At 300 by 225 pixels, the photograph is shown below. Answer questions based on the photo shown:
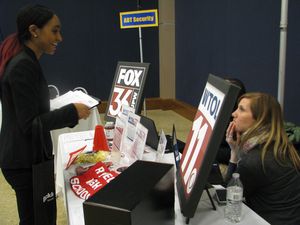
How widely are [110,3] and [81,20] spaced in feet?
1.73

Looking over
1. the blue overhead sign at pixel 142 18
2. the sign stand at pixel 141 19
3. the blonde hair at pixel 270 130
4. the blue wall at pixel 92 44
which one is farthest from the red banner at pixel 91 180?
the blue wall at pixel 92 44

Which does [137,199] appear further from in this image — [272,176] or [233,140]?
[233,140]

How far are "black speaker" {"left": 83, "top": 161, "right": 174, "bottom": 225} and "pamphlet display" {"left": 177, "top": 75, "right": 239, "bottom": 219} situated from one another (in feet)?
0.19

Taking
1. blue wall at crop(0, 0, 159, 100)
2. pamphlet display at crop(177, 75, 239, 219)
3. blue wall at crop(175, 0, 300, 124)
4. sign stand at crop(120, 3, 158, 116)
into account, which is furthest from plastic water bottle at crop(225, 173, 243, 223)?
blue wall at crop(0, 0, 159, 100)

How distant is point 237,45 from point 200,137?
115 inches

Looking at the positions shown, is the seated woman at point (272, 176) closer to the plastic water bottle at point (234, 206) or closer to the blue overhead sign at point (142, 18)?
the plastic water bottle at point (234, 206)

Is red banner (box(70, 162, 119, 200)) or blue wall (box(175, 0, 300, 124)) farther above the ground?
blue wall (box(175, 0, 300, 124))

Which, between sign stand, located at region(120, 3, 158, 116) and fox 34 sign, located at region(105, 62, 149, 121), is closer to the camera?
fox 34 sign, located at region(105, 62, 149, 121)

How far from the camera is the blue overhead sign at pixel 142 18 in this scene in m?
3.67

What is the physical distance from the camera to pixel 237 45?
3613mm

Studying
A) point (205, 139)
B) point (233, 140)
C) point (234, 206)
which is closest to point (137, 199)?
point (205, 139)

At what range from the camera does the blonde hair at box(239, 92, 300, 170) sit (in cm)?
134

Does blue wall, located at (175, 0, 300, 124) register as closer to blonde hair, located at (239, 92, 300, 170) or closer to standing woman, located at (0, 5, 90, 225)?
blonde hair, located at (239, 92, 300, 170)

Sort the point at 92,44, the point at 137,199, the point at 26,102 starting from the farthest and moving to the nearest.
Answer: the point at 92,44 < the point at 26,102 < the point at 137,199
